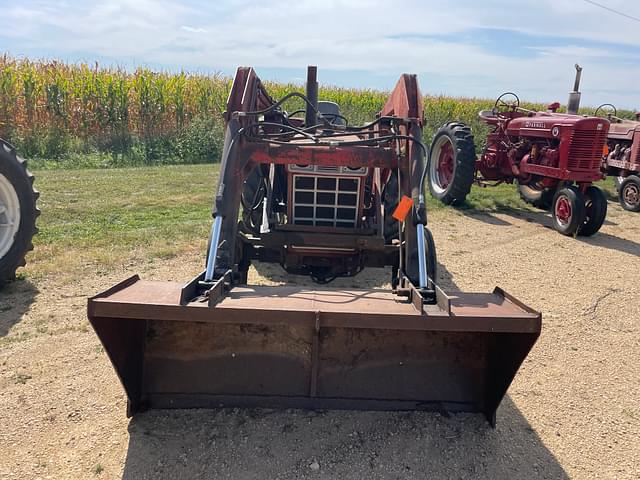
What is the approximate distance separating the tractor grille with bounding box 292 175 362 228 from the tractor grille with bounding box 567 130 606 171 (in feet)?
15.1

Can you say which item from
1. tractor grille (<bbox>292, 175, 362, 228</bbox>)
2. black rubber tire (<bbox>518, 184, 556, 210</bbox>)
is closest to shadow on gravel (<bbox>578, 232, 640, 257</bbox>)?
Answer: black rubber tire (<bbox>518, 184, 556, 210</bbox>)

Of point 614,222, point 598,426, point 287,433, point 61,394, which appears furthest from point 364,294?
point 614,222

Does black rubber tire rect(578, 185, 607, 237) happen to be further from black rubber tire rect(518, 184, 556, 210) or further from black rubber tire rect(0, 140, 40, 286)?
black rubber tire rect(0, 140, 40, 286)

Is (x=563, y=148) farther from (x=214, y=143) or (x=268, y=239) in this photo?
(x=214, y=143)

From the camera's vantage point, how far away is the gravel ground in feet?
7.76

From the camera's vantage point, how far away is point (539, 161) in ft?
26.0

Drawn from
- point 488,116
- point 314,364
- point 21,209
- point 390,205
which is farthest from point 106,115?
point 314,364

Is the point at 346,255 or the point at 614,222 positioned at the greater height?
the point at 346,255

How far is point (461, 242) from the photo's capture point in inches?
255

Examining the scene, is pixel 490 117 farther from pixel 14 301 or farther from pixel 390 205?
pixel 14 301

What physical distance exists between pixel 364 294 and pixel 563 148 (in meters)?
5.76

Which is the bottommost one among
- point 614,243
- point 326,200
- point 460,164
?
point 614,243

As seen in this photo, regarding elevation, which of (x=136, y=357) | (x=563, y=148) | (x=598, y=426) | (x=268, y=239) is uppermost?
(x=563, y=148)

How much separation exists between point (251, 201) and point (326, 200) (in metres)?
1.02
